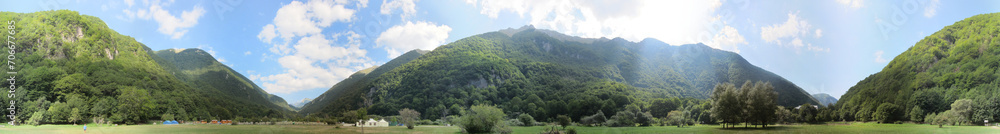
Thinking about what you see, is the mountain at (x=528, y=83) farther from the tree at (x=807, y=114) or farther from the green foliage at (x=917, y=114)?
the green foliage at (x=917, y=114)

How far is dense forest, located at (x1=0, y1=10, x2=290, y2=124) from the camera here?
66812 millimetres

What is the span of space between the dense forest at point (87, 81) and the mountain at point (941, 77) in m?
117

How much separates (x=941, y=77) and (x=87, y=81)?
488 feet

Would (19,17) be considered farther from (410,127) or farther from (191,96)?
(410,127)

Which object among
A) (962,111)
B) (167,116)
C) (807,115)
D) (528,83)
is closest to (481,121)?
(807,115)

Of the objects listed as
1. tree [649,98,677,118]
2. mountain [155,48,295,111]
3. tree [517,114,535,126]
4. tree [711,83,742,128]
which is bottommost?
tree [517,114,535,126]

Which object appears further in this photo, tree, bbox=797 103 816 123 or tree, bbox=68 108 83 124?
tree, bbox=797 103 816 123

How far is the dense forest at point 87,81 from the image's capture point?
66812mm

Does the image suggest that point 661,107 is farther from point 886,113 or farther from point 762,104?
point 762,104

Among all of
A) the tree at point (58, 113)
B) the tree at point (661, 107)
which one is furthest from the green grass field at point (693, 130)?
the tree at point (661, 107)

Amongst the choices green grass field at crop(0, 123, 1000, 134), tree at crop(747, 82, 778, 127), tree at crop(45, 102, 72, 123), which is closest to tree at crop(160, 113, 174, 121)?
tree at crop(45, 102, 72, 123)

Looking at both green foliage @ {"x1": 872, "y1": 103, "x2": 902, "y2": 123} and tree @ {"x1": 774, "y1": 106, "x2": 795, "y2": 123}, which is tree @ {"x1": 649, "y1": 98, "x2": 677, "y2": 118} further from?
tree @ {"x1": 774, "y1": 106, "x2": 795, "y2": 123}

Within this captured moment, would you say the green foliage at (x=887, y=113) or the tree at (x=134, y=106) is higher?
the tree at (x=134, y=106)

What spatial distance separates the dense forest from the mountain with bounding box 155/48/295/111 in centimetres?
1730
